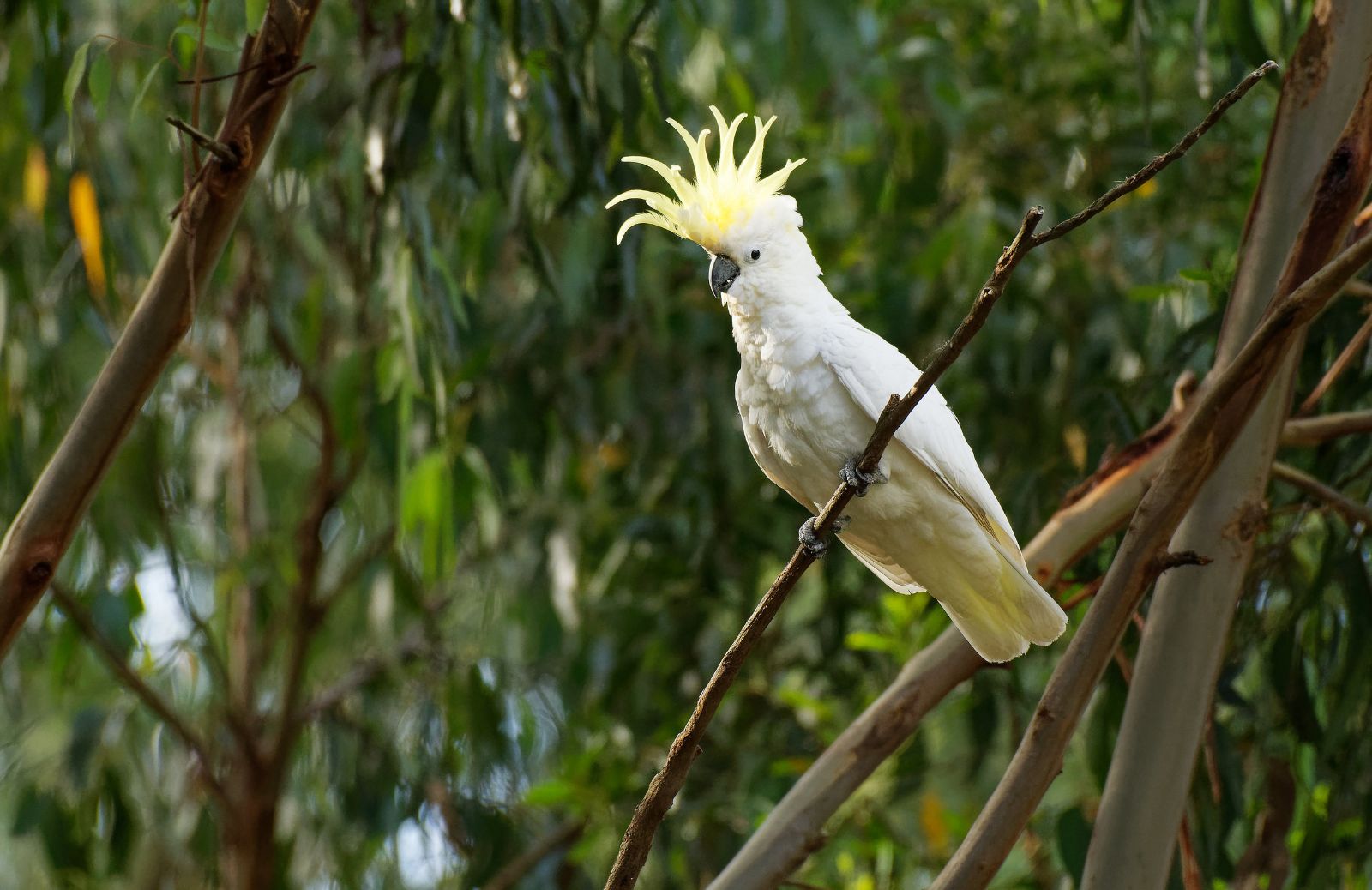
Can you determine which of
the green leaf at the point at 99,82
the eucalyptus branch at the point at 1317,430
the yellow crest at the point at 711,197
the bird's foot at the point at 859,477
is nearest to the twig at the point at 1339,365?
the eucalyptus branch at the point at 1317,430

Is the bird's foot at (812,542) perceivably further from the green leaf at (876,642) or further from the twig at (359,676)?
the twig at (359,676)

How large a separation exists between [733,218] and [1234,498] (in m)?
0.67

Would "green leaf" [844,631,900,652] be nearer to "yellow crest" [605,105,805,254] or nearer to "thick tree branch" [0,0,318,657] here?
"yellow crest" [605,105,805,254]

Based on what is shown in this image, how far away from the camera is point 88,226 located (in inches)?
93.6

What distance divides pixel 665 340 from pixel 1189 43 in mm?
1169

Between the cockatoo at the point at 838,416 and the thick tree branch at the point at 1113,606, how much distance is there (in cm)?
12

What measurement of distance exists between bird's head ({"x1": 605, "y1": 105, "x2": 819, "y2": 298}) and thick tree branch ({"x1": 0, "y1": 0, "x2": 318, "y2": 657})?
0.38 metres

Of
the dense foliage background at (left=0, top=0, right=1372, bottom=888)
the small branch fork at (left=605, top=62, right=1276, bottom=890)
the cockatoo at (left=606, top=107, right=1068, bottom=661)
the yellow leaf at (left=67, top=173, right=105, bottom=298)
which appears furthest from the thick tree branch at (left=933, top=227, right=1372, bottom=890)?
the yellow leaf at (left=67, top=173, right=105, bottom=298)

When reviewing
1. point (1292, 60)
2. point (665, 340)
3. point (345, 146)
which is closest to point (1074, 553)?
point (1292, 60)

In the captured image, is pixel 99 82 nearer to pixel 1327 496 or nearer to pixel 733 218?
pixel 733 218

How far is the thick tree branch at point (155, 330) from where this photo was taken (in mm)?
1430

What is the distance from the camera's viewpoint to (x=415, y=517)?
240 centimetres

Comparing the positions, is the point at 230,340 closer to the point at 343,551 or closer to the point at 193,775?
the point at 343,551

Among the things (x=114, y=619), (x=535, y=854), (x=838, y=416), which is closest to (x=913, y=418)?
(x=838, y=416)
